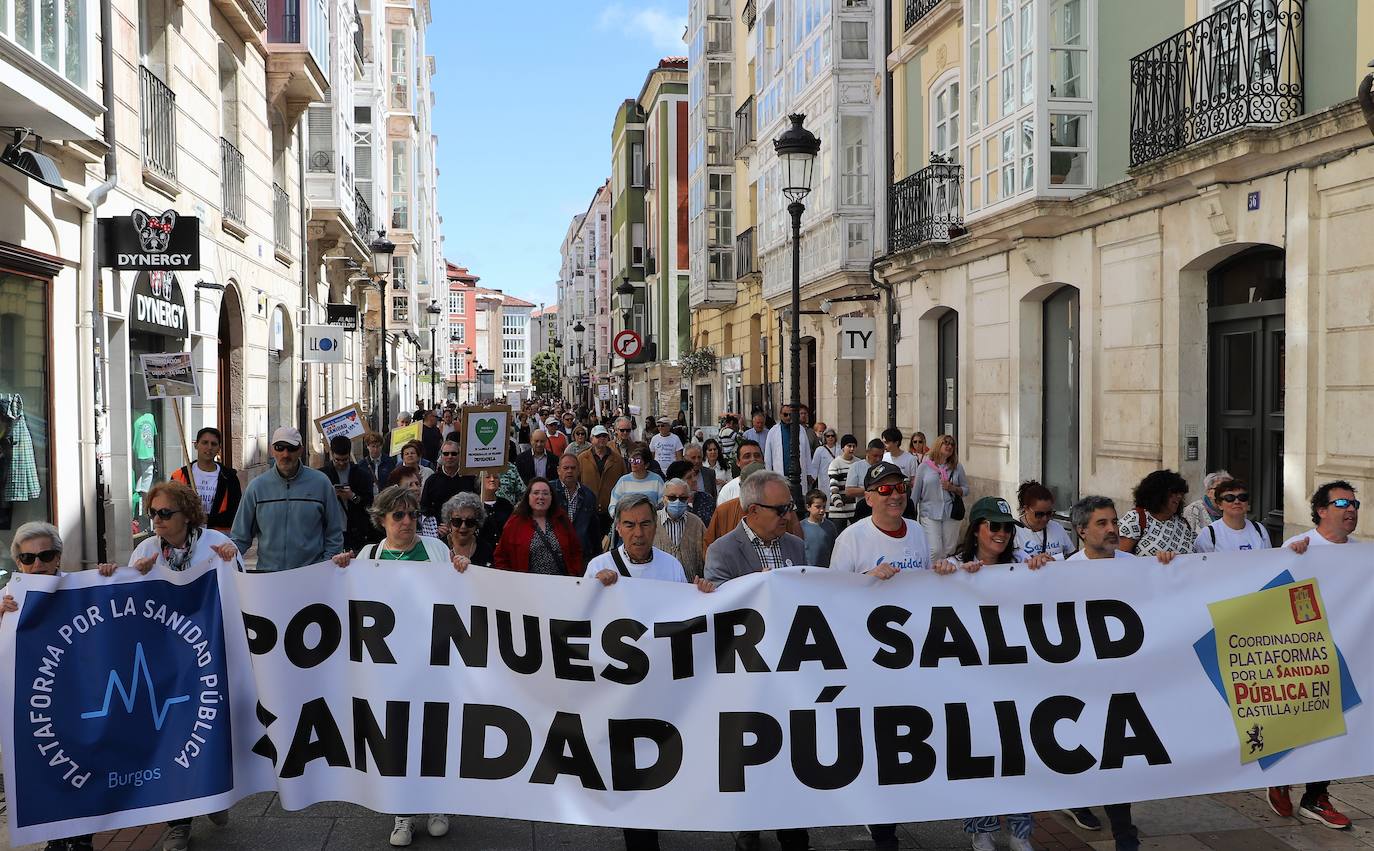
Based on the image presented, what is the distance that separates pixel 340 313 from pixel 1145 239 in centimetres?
1761

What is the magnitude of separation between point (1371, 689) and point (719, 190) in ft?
116

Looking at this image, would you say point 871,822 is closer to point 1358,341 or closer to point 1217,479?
point 1217,479

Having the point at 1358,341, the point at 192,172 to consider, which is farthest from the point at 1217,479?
the point at 192,172

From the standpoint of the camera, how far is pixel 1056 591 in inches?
217

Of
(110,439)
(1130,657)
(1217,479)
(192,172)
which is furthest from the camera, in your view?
(192,172)

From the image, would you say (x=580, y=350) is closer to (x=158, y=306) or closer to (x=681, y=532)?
(x=158, y=306)

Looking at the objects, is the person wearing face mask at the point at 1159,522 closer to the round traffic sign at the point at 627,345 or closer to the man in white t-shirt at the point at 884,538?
the man in white t-shirt at the point at 884,538

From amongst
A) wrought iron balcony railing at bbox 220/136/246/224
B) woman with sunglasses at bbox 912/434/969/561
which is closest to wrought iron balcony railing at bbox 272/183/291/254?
wrought iron balcony railing at bbox 220/136/246/224

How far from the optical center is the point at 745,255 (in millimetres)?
36094

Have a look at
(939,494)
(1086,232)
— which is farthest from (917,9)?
A: (939,494)

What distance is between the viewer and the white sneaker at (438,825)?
18.5ft

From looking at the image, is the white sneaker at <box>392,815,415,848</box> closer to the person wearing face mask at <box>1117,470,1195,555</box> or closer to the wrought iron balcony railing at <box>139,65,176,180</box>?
the person wearing face mask at <box>1117,470,1195,555</box>

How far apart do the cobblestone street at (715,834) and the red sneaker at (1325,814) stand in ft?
0.14

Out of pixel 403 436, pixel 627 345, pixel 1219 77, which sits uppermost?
pixel 1219 77
